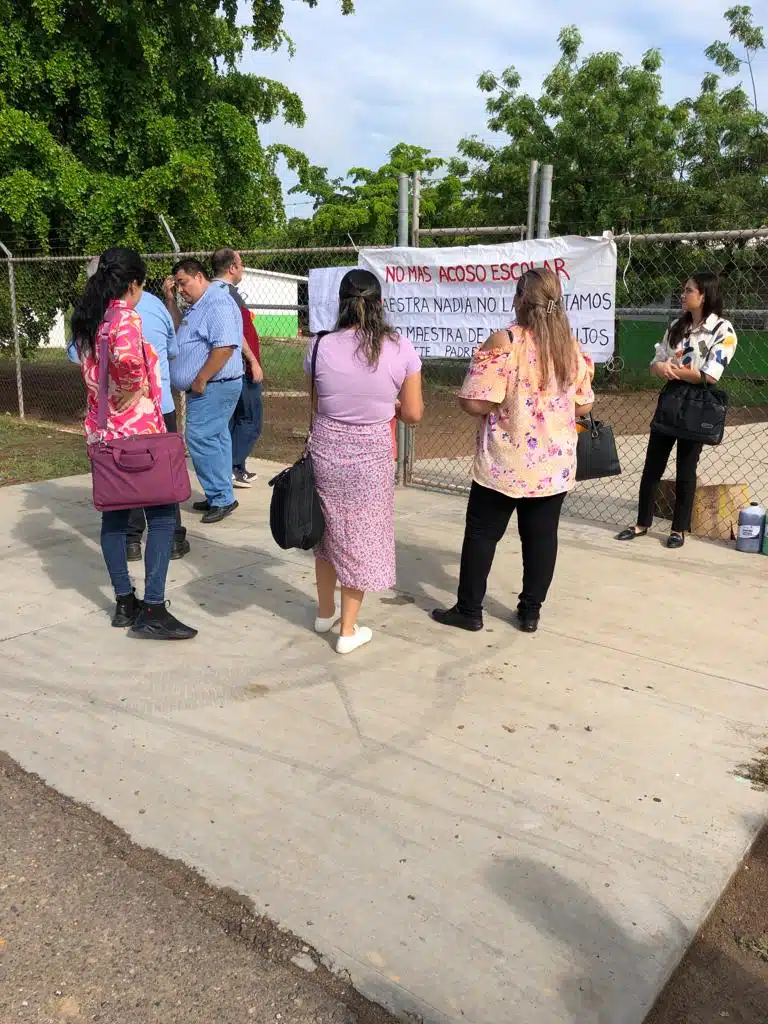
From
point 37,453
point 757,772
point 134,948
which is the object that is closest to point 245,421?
point 37,453

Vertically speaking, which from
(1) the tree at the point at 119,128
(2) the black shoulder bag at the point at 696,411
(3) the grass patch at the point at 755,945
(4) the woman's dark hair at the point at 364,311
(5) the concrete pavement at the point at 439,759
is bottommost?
(3) the grass patch at the point at 755,945

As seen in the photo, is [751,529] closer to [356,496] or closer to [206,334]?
[356,496]

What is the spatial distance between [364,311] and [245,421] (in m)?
3.70

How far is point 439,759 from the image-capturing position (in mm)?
2947

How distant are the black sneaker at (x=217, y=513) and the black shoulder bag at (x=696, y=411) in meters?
3.00

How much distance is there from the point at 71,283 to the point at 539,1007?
10.3m

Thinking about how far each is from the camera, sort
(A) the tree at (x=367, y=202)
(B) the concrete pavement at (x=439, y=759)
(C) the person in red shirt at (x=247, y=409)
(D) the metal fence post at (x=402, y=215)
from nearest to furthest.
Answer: (B) the concrete pavement at (x=439, y=759) → (D) the metal fence post at (x=402, y=215) → (C) the person in red shirt at (x=247, y=409) → (A) the tree at (x=367, y=202)

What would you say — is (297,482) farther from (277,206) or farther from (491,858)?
(277,206)

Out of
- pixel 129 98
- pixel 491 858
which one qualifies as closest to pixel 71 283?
pixel 129 98

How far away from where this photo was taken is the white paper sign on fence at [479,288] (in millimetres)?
5523

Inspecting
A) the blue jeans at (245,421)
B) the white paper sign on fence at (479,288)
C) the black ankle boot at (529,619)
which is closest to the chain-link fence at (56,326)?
the white paper sign on fence at (479,288)

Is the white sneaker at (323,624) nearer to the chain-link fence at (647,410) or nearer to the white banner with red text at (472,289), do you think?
the white banner with red text at (472,289)

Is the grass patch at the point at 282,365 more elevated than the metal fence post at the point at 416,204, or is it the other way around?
the metal fence post at the point at 416,204

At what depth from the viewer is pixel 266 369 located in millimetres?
20375
